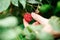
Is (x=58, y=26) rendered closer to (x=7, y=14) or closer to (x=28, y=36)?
(x=28, y=36)

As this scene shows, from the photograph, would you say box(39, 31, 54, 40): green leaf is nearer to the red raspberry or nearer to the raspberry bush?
the raspberry bush

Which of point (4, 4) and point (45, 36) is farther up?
point (4, 4)

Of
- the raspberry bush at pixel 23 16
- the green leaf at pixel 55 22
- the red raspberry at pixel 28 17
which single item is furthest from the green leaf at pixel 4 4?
the green leaf at pixel 55 22

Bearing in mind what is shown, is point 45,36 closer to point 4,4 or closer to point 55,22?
point 55,22

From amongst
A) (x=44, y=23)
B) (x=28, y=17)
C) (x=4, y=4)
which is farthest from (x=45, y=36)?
(x=4, y=4)

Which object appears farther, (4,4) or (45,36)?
(4,4)

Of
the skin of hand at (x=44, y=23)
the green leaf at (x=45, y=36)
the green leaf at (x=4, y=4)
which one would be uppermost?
the green leaf at (x=4, y=4)

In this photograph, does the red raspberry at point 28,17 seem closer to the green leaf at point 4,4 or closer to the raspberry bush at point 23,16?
the raspberry bush at point 23,16

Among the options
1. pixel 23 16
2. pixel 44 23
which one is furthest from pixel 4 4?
pixel 44 23

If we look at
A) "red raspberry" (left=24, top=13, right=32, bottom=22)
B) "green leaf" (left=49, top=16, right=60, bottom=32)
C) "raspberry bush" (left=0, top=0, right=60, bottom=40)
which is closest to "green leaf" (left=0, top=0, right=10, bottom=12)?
"raspberry bush" (left=0, top=0, right=60, bottom=40)

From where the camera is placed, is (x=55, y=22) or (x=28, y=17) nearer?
(x=55, y=22)

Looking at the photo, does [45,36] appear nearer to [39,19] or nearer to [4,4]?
[39,19]

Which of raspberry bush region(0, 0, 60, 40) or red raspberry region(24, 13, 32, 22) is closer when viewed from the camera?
raspberry bush region(0, 0, 60, 40)

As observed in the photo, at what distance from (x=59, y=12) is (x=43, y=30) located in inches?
5.3
